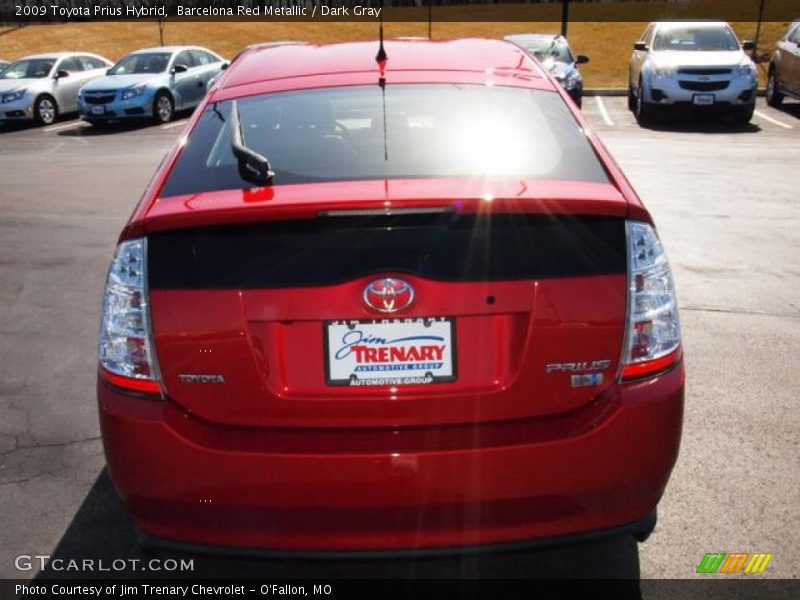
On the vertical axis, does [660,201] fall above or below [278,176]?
below

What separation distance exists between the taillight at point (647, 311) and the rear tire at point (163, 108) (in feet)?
54.3

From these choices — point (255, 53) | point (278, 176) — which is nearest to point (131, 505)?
point (278, 176)

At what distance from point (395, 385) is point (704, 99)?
14747mm

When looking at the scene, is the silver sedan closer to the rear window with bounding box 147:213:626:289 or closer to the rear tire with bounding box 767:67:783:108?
the rear tire with bounding box 767:67:783:108

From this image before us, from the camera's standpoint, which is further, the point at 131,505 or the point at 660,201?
the point at 660,201

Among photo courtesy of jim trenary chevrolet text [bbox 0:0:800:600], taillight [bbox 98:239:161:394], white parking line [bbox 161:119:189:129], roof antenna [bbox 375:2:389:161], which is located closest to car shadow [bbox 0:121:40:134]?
white parking line [bbox 161:119:189:129]

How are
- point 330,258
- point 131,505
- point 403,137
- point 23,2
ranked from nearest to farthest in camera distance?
point 330,258, point 131,505, point 403,137, point 23,2

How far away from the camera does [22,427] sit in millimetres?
4195

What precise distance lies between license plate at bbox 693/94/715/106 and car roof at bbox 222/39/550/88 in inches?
497

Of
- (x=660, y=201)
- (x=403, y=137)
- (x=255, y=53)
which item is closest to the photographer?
(x=403, y=137)

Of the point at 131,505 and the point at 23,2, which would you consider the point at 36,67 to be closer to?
the point at 131,505

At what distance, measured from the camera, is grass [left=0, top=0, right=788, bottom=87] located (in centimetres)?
3198

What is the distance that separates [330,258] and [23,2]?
51547 mm

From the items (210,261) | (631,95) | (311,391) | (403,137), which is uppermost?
(403,137)
